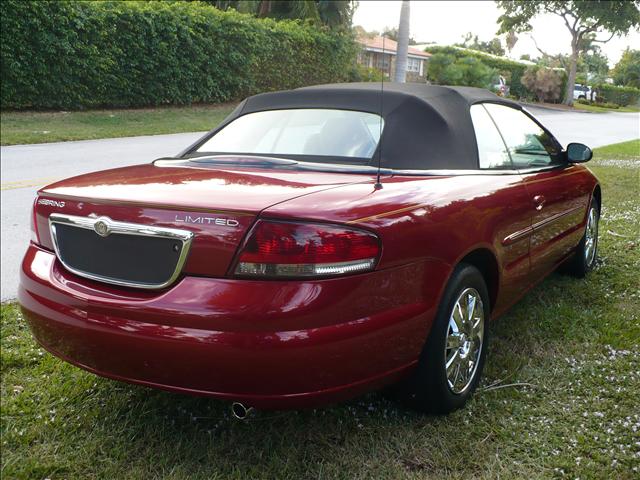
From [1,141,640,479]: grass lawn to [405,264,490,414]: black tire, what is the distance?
0.09 meters

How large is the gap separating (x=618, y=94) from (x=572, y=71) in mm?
524

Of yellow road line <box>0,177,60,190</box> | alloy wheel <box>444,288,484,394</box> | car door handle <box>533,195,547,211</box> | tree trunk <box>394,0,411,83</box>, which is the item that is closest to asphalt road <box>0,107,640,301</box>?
yellow road line <box>0,177,60,190</box>

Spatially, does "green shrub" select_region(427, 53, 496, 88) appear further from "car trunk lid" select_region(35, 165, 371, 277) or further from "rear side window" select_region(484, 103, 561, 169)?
"car trunk lid" select_region(35, 165, 371, 277)

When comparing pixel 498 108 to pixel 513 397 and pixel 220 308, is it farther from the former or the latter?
pixel 220 308

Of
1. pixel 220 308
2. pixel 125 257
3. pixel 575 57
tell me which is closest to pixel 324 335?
pixel 220 308

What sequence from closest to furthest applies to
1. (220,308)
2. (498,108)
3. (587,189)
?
(220,308) → (498,108) → (587,189)

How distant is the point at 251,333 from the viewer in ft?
6.93

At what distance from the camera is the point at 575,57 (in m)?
4.10

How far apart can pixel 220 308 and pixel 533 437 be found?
1443 mm

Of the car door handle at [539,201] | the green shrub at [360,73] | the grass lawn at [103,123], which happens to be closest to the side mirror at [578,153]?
the car door handle at [539,201]

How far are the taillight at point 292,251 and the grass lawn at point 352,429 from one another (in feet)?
2.66

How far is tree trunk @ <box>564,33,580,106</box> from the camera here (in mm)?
4055

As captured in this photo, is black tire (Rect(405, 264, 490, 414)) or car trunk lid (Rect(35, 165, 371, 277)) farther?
black tire (Rect(405, 264, 490, 414))

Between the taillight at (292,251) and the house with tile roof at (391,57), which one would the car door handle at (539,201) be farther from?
the taillight at (292,251)
